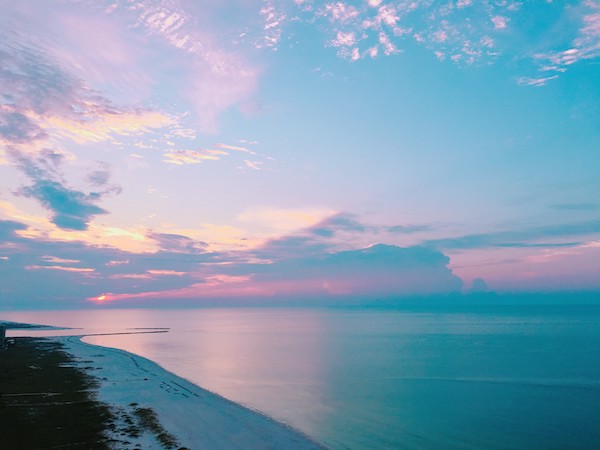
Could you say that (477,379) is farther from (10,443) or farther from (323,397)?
(10,443)

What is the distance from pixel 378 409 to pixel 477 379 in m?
26.5

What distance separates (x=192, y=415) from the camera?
37469mm

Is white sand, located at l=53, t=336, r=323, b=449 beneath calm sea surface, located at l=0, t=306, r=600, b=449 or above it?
above

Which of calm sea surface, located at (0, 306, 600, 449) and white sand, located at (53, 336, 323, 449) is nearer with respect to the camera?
white sand, located at (53, 336, 323, 449)

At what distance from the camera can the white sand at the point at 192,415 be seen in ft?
99.9

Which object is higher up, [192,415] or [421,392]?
[192,415]

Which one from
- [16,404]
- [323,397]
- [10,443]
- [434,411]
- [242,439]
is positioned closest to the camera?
[10,443]

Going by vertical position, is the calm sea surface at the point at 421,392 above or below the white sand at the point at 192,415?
below

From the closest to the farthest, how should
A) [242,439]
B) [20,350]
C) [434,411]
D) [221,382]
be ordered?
[242,439] < [434,411] < [221,382] < [20,350]

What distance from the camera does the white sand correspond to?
3044 centimetres

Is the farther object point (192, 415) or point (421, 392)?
point (421, 392)

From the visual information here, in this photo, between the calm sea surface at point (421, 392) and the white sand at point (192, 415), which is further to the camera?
the calm sea surface at point (421, 392)

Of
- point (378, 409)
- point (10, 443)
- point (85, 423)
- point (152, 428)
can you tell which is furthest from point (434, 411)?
point (10, 443)

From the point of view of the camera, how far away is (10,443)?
87.6ft
